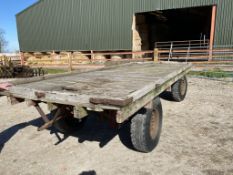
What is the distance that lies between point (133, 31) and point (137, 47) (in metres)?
1.50

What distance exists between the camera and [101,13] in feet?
61.4

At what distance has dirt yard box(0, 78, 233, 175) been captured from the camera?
3.46 meters

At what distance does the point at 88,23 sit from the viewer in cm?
1959

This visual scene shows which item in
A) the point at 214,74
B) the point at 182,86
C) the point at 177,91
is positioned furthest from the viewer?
the point at 214,74

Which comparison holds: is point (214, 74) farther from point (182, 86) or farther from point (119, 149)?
point (119, 149)

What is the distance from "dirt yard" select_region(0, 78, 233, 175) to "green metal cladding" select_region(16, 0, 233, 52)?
34.4 ft

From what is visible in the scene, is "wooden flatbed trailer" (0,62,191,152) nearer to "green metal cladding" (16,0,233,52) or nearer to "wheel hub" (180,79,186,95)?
"wheel hub" (180,79,186,95)

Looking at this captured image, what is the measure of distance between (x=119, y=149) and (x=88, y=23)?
A: 56.0 feet

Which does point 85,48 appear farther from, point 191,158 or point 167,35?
point 191,158

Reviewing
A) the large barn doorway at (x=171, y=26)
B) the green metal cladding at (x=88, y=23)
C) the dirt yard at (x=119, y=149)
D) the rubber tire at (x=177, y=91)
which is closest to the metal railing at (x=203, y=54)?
the green metal cladding at (x=88, y=23)

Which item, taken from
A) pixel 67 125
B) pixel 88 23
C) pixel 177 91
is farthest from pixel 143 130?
pixel 88 23

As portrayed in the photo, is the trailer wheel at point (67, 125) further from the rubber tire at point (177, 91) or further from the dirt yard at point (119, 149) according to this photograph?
the rubber tire at point (177, 91)

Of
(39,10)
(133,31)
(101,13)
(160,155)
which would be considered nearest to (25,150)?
(160,155)

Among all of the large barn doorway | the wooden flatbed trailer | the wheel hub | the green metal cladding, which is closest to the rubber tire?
the wheel hub
